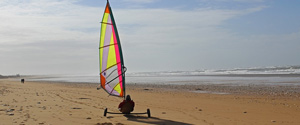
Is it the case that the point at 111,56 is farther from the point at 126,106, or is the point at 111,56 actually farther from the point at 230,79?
the point at 230,79

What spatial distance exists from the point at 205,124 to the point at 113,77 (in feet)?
10.3

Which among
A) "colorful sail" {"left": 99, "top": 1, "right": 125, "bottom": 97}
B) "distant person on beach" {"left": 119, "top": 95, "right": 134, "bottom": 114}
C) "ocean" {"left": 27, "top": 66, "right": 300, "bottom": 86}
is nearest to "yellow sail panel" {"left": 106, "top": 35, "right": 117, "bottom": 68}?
"colorful sail" {"left": 99, "top": 1, "right": 125, "bottom": 97}

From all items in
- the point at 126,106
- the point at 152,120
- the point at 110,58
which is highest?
the point at 110,58

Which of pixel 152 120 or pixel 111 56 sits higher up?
pixel 111 56

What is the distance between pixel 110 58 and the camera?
8.98 m

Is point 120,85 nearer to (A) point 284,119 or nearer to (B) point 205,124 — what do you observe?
(B) point 205,124

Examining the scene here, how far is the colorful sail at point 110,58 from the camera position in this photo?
8.66m

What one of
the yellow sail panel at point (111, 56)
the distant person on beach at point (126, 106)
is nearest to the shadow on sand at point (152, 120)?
the distant person on beach at point (126, 106)

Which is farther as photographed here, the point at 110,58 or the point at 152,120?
the point at 110,58

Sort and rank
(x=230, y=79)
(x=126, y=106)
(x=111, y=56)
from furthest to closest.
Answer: (x=230, y=79) → (x=111, y=56) → (x=126, y=106)

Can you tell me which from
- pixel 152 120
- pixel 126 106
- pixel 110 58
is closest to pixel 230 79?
pixel 110 58

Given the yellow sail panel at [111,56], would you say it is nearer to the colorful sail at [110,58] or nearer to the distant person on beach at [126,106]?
the colorful sail at [110,58]

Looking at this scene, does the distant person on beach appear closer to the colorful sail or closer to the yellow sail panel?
the colorful sail

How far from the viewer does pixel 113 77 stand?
356 inches
